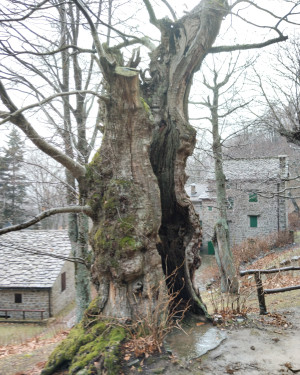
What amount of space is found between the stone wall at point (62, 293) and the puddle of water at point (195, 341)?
1287 cm

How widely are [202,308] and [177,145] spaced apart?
114 inches

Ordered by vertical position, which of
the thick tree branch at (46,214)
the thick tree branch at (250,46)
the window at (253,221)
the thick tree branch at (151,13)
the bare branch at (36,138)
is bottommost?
the window at (253,221)

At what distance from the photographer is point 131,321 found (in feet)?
14.4

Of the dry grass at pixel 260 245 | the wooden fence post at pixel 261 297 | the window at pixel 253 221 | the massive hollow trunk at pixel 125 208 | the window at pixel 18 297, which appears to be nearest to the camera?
the massive hollow trunk at pixel 125 208

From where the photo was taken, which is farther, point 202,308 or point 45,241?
point 45,241

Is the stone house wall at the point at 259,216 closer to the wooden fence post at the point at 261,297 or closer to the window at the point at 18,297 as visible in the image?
the window at the point at 18,297

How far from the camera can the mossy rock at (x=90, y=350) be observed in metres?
3.64

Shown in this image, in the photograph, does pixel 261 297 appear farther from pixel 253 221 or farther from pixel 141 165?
pixel 253 221

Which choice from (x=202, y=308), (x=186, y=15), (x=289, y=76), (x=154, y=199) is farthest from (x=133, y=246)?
(x=289, y=76)

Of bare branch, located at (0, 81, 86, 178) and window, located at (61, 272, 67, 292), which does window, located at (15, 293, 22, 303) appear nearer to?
window, located at (61, 272, 67, 292)

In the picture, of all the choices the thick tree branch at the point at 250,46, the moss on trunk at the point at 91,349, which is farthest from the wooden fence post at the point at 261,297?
the thick tree branch at the point at 250,46

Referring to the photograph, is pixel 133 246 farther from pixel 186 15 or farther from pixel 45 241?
pixel 45 241

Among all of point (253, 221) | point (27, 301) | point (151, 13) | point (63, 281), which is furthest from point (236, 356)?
point (253, 221)

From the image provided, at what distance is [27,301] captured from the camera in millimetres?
16109
